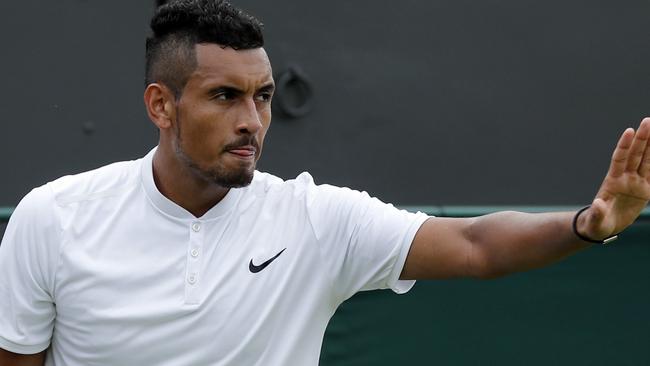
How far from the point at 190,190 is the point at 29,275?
508 millimetres

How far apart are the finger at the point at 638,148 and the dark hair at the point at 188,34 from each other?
1.13 metres

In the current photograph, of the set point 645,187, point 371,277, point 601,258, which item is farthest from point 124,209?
point 601,258

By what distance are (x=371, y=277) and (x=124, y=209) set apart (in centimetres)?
72

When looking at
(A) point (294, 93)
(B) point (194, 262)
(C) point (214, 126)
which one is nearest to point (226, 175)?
(C) point (214, 126)

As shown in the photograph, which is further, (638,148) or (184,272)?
(184,272)

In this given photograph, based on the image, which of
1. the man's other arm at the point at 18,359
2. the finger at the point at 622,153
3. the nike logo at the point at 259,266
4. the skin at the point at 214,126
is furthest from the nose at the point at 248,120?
the finger at the point at 622,153

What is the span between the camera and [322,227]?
335 centimetres

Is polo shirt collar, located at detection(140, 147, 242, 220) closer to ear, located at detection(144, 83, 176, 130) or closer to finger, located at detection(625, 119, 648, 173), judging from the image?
ear, located at detection(144, 83, 176, 130)

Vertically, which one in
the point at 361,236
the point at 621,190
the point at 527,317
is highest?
the point at 621,190

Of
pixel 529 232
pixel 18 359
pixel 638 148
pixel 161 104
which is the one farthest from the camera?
pixel 161 104

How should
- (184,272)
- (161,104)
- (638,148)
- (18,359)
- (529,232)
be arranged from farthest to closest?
(161,104) → (18,359) → (184,272) → (529,232) → (638,148)

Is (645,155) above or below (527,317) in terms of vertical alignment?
above

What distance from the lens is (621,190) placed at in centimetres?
294

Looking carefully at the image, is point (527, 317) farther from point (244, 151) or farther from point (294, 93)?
point (244, 151)
